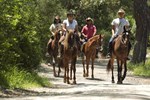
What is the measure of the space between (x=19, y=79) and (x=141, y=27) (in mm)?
15030

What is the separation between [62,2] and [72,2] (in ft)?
8.10

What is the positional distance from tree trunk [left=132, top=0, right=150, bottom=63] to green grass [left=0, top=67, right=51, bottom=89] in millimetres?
11832

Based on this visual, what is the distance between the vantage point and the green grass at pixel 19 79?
1693 centimetres

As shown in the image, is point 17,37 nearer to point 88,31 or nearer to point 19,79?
point 19,79

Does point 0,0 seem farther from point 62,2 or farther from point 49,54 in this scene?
point 62,2

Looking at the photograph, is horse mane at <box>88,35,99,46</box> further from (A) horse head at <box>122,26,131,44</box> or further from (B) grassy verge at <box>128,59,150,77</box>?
(A) horse head at <box>122,26,131,44</box>

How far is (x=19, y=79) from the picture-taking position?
59.6 feet

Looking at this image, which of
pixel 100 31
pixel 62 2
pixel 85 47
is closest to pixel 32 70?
pixel 85 47

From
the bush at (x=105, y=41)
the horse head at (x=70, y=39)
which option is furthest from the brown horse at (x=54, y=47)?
the bush at (x=105, y=41)

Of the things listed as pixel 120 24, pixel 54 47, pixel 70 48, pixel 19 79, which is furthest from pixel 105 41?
pixel 19 79

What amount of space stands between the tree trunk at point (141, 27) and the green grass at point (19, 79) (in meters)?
11.8

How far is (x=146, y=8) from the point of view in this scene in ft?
101

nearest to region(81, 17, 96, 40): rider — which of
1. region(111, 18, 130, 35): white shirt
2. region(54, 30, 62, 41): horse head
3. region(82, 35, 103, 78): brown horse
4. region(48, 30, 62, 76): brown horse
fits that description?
region(82, 35, 103, 78): brown horse

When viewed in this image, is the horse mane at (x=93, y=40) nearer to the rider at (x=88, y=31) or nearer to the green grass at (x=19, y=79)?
the rider at (x=88, y=31)
